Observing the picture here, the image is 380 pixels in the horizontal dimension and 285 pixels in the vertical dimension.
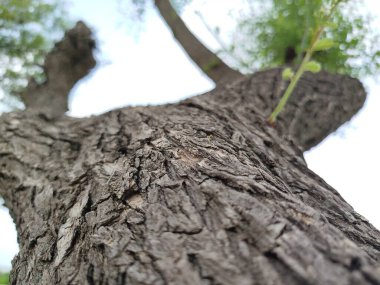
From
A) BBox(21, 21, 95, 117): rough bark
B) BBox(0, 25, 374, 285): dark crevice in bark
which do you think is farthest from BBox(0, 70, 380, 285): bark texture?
BBox(21, 21, 95, 117): rough bark

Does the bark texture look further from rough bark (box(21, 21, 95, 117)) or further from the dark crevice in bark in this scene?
rough bark (box(21, 21, 95, 117))

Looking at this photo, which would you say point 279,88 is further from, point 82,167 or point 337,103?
point 82,167

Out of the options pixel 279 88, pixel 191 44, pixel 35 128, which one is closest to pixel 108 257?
pixel 35 128

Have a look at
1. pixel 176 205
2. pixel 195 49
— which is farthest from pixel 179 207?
pixel 195 49

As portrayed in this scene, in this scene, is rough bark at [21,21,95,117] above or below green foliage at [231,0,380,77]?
below

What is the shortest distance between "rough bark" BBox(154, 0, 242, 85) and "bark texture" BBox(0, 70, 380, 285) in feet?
4.78

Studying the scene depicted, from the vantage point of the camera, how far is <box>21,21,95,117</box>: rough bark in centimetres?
319

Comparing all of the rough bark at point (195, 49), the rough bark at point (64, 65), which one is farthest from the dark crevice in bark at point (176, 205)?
the rough bark at point (195, 49)

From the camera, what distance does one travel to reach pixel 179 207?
837 mm

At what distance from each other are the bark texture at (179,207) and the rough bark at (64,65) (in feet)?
4.64

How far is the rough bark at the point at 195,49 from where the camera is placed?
3.27 metres

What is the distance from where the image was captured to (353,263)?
1.87 ft

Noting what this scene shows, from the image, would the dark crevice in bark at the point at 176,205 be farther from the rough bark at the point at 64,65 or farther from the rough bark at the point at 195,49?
the rough bark at the point at 195,49

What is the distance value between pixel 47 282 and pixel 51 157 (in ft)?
3.01
